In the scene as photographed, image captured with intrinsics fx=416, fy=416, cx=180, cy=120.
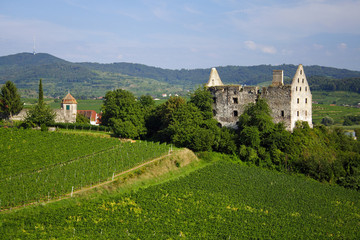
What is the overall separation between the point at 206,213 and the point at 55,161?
16.2 metres

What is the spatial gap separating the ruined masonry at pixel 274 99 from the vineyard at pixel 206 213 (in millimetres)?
11433

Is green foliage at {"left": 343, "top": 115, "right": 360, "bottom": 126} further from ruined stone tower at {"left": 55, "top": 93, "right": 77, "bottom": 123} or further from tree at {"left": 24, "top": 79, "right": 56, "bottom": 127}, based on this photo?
tree at {"left": 24, "top": 79, "right": 56, "bottom": 127}

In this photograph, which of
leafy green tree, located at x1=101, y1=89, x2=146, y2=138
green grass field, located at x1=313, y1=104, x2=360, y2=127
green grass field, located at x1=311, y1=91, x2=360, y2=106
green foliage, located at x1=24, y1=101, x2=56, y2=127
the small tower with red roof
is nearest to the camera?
leafy green tree, located at x1=101, y1=89, x2=146, y2=138

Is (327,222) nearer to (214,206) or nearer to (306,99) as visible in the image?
(214,206)

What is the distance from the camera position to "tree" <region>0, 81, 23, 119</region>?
58.4m

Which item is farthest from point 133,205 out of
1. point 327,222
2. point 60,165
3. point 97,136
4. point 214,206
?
point 97,136

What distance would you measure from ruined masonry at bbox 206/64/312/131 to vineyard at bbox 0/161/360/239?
11.4 meters

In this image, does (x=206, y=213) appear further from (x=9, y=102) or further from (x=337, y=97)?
(x=337, y=97)

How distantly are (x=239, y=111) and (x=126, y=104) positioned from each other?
14521mm

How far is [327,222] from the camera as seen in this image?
3253 cm

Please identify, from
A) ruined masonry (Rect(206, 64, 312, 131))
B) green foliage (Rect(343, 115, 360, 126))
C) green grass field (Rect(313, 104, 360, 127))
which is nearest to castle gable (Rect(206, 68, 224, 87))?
ruined masonry (Rect(206, 64, 312, 131))

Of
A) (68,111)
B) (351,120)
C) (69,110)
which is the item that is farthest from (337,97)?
(68,111)

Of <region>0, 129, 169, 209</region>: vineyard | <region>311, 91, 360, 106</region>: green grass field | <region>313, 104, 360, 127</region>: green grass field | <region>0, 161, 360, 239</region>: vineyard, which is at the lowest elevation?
<region>0, 161, 360, 239</region>: vineyard

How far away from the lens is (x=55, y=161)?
39.1 m
